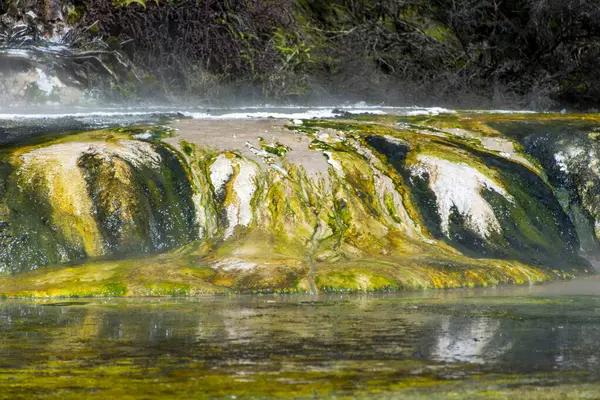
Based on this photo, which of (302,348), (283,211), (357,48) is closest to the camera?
(302,348)

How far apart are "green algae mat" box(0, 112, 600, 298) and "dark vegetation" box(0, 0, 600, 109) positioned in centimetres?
862

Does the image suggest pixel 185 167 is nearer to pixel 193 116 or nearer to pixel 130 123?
pixel 130 123

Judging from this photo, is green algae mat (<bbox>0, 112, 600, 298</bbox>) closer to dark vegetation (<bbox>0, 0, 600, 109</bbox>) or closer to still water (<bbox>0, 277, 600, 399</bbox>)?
still water (<bbox>0, 277, 600, 399</bbox>)

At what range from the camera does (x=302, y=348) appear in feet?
17.0

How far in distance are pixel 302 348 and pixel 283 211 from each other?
185 inches

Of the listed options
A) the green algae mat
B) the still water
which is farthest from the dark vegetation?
the still water

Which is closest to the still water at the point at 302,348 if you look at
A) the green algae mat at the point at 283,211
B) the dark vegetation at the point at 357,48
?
the green algae mat at the point at 283,211

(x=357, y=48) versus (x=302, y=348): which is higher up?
(x=357, y=48)

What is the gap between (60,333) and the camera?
5781 millimetres

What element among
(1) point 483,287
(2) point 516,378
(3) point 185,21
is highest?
(3) point 185,21

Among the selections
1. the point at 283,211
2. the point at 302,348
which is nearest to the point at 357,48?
the point at 283,211

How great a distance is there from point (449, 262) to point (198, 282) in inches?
92.5

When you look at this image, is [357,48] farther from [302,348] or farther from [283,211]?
[302,348]

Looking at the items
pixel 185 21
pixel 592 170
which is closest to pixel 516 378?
pixel 592 170
